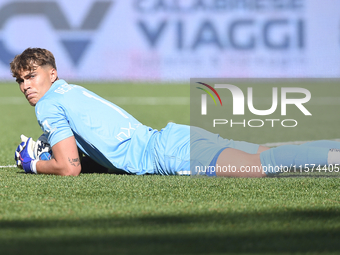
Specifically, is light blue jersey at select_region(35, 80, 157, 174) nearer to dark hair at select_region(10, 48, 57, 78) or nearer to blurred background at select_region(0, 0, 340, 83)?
dark hair at select_region(10, 48, 57, 78)

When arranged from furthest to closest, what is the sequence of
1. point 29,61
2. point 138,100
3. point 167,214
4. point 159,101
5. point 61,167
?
point 138,100 → point 159,101 → point 29,61 → point 61,167 → point 167,214

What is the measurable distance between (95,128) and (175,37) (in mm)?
15259

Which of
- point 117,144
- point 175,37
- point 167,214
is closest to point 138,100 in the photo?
point 175,37

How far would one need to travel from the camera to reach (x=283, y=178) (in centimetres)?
353

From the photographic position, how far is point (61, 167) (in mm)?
3475

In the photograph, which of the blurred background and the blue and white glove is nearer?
the blue and white glove

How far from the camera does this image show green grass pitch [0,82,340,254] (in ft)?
6.62

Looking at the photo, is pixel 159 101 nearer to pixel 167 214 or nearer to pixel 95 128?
pixel 95 128

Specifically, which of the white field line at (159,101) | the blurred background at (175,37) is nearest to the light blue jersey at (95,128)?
the white field line at (159,101)

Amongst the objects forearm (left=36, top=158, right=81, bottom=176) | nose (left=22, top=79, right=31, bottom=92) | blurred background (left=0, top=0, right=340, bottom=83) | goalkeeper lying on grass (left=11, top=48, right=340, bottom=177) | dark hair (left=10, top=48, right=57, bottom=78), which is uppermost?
blurred background (left=0, top=0, right=340, bottom=83)

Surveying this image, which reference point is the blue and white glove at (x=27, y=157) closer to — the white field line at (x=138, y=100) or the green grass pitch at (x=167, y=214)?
the green grass pitch at (x=167, y=214)

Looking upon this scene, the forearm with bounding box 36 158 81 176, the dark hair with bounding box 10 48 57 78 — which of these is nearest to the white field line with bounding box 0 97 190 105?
the dark hair with bounding box 10 48 57 78

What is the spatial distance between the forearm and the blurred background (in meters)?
14.9

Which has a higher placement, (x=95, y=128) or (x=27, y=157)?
(x=95, y=128)
